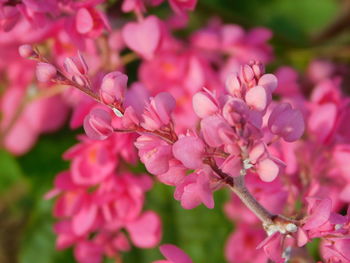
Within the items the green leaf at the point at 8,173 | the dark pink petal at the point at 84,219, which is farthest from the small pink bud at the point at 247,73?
the green leaf at the point at 8,173

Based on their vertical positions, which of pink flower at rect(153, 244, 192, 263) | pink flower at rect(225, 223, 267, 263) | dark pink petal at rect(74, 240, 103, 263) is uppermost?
pink flower at rect(153, 244, 192, 263)

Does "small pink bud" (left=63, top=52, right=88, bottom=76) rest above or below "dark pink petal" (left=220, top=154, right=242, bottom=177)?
above

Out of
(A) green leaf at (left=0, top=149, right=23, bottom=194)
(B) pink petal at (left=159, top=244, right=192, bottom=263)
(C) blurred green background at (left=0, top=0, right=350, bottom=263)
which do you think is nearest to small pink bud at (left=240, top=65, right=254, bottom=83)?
(B) pink petal at (left=159, top=244, right=192, bottom=263)

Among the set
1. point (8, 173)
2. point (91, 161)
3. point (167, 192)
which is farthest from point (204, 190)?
point (8, 173)

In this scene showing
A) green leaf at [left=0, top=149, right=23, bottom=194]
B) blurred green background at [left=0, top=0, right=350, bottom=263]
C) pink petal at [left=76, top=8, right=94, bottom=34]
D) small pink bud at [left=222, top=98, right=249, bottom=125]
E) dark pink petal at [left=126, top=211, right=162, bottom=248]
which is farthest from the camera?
green leaf at [left=0, top=149, right=23, bottom=194]

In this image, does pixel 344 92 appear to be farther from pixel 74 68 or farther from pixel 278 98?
pixel 74 68

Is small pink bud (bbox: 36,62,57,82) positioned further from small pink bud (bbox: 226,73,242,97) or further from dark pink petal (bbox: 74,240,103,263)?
dark pink petal (bbox: 74,240,103,263)
